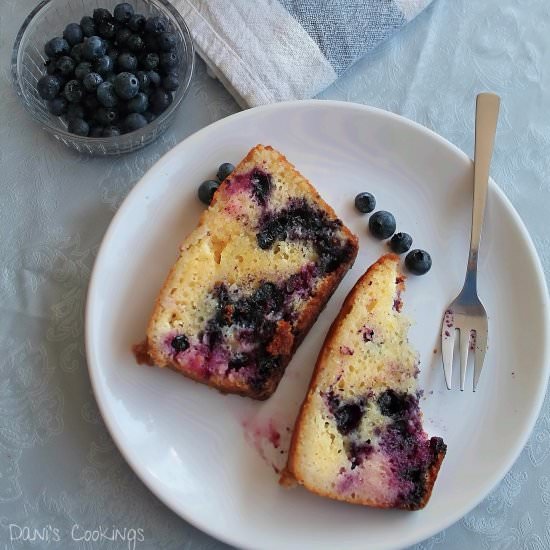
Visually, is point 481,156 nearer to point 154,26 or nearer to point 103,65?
point 154,26

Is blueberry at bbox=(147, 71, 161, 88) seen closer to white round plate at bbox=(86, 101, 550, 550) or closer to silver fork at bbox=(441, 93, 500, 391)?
white round plate at bbox=(86, 101, 550, 550)

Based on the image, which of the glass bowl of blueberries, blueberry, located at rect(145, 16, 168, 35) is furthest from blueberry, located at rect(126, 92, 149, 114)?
blueberry, located at rect(145, 16, 168, 35)

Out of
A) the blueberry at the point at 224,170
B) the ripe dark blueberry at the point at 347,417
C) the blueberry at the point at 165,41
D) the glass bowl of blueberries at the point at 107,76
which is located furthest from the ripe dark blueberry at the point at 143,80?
the ripe dark blueberry at the point at 347,417

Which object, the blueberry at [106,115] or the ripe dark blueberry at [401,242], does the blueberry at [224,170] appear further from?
the ripe dark blueberry at [401,242]

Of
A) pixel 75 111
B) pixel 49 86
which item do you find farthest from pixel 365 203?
pixel 49 86

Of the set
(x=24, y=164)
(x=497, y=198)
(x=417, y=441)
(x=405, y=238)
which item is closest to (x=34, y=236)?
(x=24, y=164)
